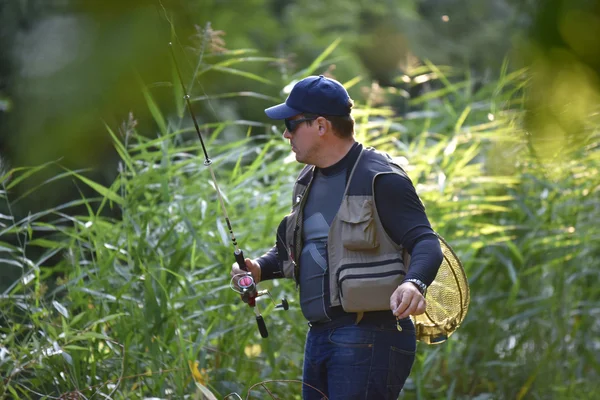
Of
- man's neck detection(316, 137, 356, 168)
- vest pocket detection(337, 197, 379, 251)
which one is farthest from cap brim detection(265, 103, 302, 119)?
vest pocket detection(337, 197, 379, 251)

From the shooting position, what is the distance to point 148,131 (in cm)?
122

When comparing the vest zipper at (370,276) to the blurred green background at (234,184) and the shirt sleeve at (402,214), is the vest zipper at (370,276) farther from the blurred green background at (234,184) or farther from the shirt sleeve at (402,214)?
the blurred green background at (234,184)

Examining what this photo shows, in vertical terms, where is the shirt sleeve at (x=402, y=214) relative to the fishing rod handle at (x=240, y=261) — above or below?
above

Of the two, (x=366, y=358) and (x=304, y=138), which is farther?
(x=304, y=138)

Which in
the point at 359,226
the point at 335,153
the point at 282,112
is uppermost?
the point at 282,112

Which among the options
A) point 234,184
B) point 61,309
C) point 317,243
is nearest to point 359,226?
point 317,243

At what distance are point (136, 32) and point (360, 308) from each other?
203 cm

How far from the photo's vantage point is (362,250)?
2.81m

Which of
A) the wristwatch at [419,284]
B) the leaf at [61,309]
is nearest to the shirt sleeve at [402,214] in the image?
the wristwatch at [419,284]

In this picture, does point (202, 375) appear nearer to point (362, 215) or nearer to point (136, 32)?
point (362, 215)

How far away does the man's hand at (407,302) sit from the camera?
2.58 metres

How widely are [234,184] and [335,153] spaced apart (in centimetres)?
187

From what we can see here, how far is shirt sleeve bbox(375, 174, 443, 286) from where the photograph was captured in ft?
9.05

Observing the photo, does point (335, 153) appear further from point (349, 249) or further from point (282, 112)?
point (349, 249)
